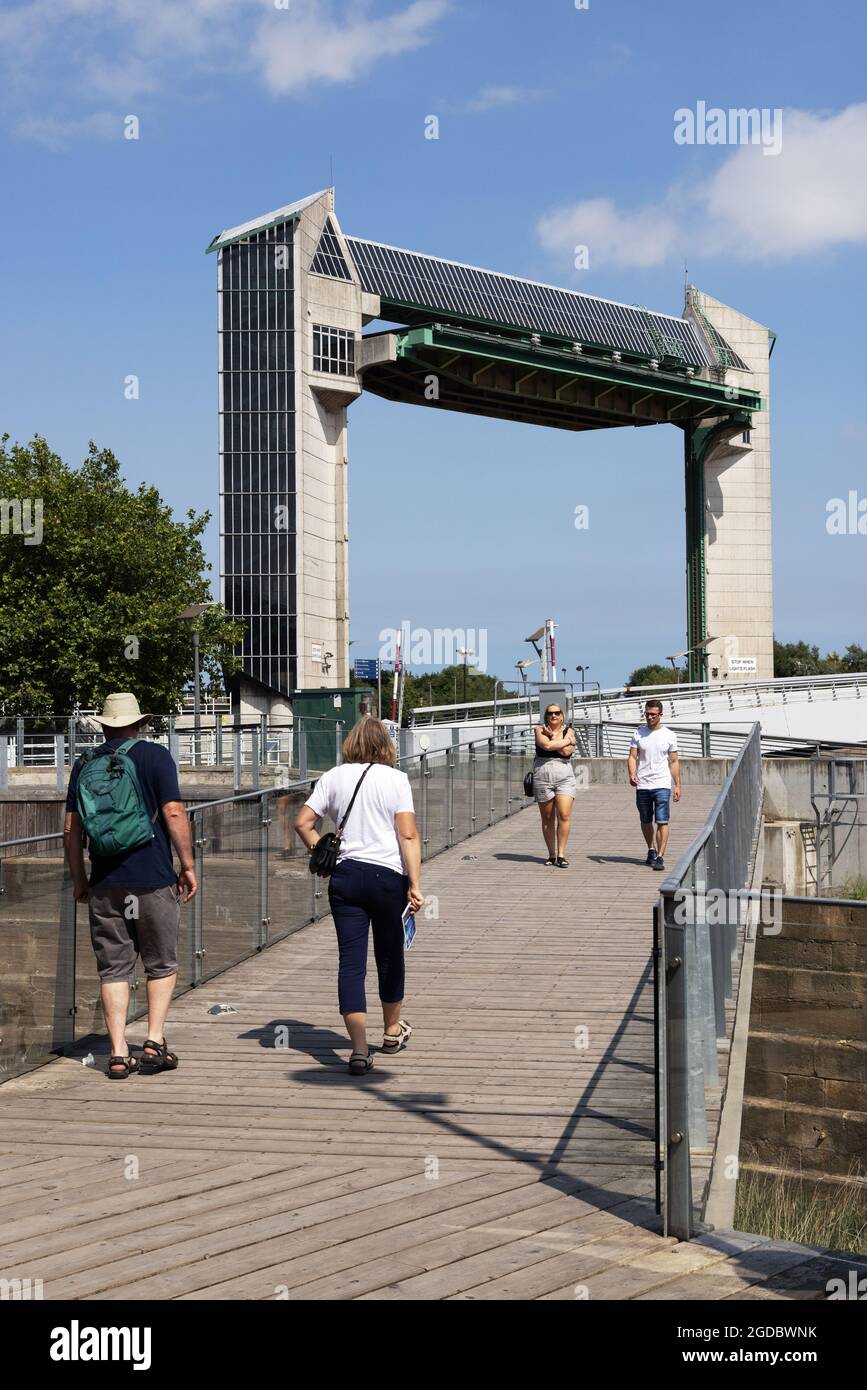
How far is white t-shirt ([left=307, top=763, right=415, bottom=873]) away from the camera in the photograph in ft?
25.6

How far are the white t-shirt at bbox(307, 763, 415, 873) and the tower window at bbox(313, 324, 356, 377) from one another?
60.4 metres

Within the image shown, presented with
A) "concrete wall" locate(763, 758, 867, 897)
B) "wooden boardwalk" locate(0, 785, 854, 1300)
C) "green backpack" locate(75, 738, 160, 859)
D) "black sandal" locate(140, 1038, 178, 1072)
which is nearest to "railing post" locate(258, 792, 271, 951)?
"wooden boardwalk" locate(0, 785, 854, 1300)

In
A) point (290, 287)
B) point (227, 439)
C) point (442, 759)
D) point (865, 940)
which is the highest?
point (290, 287)

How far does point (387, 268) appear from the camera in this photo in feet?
236

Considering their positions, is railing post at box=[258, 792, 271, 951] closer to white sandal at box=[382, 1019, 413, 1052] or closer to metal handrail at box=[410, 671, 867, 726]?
white sandal at box=[382, 1019, 413, 1052]

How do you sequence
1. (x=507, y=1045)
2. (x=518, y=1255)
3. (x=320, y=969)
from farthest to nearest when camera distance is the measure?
(x=320, y=969) < (x=507, y=1045) < (x=518, y=1255)

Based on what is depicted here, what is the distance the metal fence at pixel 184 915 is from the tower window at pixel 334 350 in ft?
171

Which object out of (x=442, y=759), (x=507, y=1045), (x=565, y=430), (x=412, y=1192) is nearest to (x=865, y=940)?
(x=442, y=759)


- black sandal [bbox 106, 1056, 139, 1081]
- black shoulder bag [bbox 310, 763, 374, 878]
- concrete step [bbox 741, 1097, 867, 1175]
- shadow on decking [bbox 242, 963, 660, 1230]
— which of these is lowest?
concrete step [bbox 741, 1097, 867, 1175]

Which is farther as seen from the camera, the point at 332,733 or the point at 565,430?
the point at 565,430

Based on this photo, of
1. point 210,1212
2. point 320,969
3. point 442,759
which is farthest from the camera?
point 442,759

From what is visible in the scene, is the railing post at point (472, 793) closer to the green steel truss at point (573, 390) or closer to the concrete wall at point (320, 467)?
the concrete wall at point (320, 467)

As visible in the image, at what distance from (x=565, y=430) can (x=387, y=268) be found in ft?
53.1
